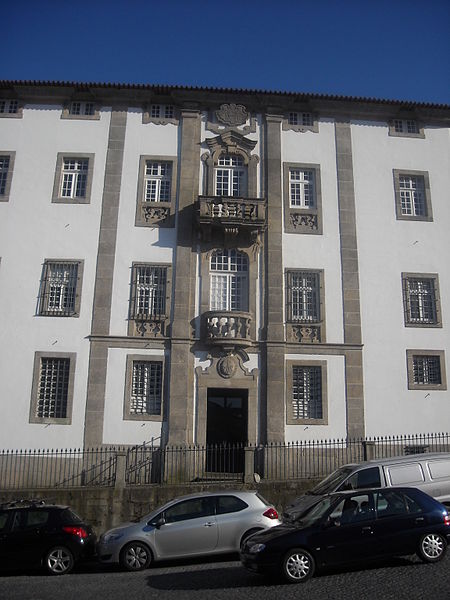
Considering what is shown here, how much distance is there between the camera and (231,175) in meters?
20.6

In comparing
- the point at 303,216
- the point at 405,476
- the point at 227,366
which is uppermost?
the point at 303,216

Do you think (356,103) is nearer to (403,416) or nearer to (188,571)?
(403,416)

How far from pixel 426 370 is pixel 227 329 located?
697 cm

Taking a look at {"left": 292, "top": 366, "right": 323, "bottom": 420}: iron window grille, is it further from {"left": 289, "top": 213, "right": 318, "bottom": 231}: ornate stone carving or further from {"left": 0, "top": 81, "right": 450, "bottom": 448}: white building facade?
{"left": 289, "top": 213, "right": 318, "bottom": 231}: ornate stone carving

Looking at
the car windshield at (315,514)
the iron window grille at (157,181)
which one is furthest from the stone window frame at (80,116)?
the car windshield at (315,514)

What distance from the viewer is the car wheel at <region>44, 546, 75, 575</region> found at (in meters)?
10.9

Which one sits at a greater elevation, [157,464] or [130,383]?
[130,383]

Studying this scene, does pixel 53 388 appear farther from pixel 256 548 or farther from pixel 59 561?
pixel 256 548

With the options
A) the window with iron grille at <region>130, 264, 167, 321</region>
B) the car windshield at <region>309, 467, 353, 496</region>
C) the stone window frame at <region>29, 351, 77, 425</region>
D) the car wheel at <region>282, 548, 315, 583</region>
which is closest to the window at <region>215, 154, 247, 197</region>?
the window with iron grille at <region>130, 264, 167, 321</region>

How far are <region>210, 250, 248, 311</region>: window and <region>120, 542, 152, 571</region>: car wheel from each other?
9.56 m

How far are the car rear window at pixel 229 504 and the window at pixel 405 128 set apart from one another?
15.6m

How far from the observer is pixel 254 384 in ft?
61.2

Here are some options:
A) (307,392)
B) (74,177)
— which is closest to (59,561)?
(307,392)

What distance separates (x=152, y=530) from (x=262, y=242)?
11327 mm
